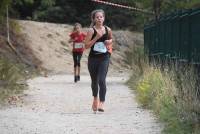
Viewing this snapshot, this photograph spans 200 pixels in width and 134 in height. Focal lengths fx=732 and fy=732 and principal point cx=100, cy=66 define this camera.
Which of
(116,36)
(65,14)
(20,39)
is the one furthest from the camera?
(65,14)

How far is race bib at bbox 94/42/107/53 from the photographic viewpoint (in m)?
13.4

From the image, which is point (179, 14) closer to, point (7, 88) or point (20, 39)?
point (7, 88)

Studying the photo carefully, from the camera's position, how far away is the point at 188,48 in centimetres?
1300

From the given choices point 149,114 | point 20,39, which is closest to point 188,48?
point 149,114

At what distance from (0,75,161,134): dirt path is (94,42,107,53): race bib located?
3.74 ft

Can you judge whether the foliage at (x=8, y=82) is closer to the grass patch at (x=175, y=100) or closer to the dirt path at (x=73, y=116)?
the dirt path at (x=73, y=116)

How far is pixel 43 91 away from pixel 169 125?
8.36m

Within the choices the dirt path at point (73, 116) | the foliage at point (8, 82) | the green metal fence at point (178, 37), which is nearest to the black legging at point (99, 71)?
the dirt path at point (73, 116)

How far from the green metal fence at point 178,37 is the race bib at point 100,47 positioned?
4.83 ft

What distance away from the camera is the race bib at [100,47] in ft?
44.0

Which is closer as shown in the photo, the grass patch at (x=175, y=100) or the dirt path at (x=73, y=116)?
the grass patch at (x=175, y=100)

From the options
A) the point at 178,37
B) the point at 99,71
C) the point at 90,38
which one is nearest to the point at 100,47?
the point at 90,38

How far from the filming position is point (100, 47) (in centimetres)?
1344

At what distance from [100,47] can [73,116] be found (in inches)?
58.6
